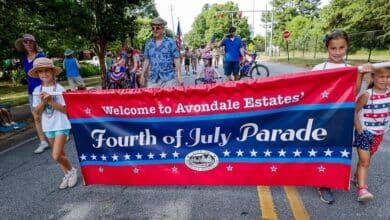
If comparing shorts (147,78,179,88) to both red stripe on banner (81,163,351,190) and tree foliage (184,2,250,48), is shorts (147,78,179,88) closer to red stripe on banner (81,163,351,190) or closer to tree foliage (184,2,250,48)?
red stripe on banner (81,163,351,190)

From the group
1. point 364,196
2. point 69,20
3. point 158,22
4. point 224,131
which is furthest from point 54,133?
point 69,20

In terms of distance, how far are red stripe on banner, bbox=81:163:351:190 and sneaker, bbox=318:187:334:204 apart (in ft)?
0.33

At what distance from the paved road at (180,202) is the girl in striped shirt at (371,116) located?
313mm

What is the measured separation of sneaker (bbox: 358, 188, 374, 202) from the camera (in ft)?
10.1

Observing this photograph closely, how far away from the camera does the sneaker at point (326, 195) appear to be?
3.19m

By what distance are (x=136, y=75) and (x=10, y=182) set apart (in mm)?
6228

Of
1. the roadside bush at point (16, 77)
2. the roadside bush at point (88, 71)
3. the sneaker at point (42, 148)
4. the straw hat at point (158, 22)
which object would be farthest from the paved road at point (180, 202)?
the roadside bush at point (88, 71)

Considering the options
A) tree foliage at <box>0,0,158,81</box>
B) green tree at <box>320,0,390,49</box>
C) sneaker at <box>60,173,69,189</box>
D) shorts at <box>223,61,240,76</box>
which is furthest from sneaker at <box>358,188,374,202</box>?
green tree at <box>320,0,390,49</box>

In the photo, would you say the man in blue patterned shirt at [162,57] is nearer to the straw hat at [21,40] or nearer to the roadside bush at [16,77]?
the straw hat at [21,40]

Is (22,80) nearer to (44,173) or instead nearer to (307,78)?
(44,173)

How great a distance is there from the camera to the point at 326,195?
325 centimetres

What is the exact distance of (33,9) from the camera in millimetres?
8320

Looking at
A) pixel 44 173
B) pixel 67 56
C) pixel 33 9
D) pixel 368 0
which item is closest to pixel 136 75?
pixel 67 56

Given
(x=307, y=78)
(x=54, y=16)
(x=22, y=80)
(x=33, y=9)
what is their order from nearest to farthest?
(x=307, y=78), (x=33, y=9), (x=54, y=16), (x=22, y=80)
